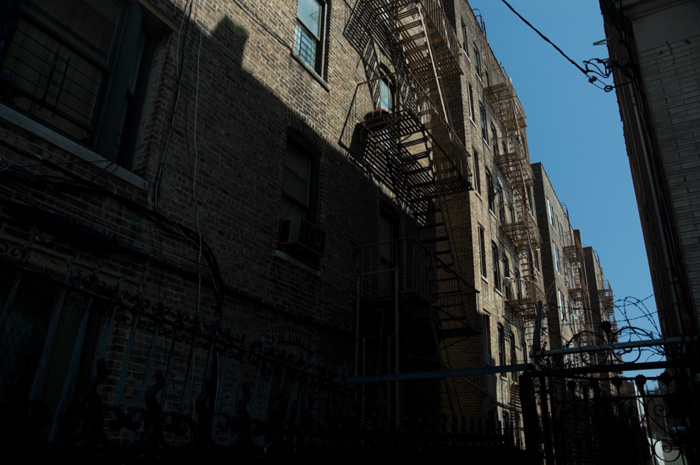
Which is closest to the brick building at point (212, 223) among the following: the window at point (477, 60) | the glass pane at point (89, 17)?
the glass pane at point (89, 17)

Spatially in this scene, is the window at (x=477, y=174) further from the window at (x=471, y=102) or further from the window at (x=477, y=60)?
the window at (x=477, y=60)

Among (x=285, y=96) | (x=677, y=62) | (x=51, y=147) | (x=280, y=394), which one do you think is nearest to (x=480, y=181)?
(x=285, y=96)

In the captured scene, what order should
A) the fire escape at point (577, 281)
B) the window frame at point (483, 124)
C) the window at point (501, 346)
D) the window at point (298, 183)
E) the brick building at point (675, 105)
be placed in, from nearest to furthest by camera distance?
the brick building at point (675, 105) → the window at point (298, 183) → the window at point (501, 346) → the window frame at point (483, 124) → the fire escape at point (577, 281)

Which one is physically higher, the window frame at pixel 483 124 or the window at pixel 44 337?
the window frame at pixel 483 124

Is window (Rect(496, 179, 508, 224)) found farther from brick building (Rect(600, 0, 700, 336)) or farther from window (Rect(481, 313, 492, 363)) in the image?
brick building (Rect(600, 0, 700, 336))

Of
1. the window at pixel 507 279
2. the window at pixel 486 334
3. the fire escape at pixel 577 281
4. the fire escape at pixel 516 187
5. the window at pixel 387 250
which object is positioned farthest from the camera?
the fire escape at pixel 577 281

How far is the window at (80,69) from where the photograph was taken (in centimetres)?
597

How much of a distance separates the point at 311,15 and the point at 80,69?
630 cm

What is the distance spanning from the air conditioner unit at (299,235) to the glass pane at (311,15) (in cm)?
475

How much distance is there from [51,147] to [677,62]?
7.39 meters

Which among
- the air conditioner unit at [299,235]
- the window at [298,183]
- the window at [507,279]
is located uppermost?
the window at [507,279]

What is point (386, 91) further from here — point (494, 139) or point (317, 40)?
point (494, 139)

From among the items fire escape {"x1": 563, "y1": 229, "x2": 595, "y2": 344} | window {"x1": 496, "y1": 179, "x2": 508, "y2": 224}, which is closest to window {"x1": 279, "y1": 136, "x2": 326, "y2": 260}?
window {"x1": 496, "y1": 179, "x2": 508, "y2": 224}

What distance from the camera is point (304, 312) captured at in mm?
9078
